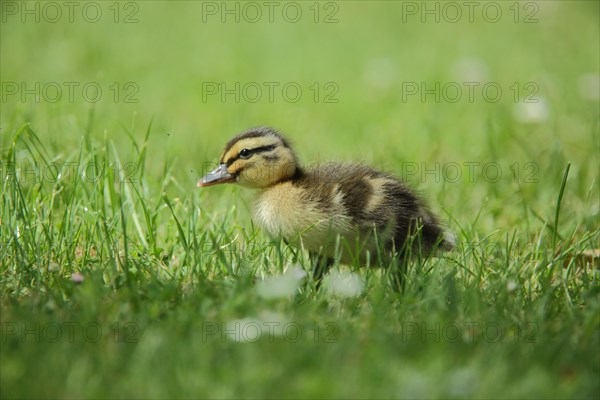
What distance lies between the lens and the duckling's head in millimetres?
4086

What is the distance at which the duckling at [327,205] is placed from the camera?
384 cm

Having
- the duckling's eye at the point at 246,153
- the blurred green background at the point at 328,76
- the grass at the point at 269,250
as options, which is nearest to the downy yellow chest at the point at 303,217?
the grass at the point at 269,250

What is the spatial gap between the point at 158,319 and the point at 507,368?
3.97 ft

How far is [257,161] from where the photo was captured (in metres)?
4.09

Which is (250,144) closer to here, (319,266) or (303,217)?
(303,217)

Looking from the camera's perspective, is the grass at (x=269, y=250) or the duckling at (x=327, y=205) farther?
the duckling at (x=327, y=205)

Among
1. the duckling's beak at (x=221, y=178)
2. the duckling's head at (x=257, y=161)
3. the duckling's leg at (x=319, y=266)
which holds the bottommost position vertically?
the duckling's leg at (x=319, y=266)

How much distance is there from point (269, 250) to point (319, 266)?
0.33m

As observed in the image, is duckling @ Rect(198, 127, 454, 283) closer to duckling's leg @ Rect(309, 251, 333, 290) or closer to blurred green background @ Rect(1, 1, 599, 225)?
duckling's leg @ Rect(309, 251, 333, 290)

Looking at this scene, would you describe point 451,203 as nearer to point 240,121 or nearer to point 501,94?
point 240,121

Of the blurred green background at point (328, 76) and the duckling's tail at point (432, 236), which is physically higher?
the blurred green background at point (328, 76)

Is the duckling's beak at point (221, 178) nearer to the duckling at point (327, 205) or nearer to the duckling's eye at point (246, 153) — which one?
the duckling at point (327, 205)

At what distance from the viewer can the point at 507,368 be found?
273cm

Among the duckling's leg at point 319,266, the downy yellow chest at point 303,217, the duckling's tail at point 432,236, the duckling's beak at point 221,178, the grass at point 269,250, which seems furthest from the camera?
the duckling's beak at point 221,178
